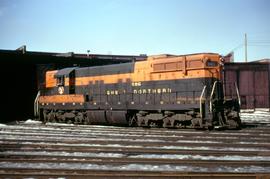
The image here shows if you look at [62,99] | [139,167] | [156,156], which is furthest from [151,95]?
[139,167]

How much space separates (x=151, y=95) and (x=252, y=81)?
20.2m

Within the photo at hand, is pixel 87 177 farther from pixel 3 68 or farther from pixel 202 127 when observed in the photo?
pixel 3 68

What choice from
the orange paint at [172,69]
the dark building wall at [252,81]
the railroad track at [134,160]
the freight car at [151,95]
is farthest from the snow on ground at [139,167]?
the dark building wall at [252,81]

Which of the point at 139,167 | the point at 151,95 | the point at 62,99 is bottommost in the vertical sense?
the point at 139,167

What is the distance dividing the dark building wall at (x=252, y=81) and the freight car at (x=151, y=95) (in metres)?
17.8

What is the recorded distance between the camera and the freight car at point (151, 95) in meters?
13.7

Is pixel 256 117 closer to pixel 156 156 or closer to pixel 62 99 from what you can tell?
pixel 62 99

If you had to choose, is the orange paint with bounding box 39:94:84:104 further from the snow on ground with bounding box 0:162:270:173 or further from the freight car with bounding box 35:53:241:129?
the snow on ground with bounding box 0:162:270:173

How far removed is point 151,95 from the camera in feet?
50.6

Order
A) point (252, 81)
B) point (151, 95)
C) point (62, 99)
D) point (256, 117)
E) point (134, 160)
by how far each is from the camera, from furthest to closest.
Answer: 1. point (252, 81)
2. point (256, 117)
3. point (62, 99)
4. point (151, 95)
5. point (134, 160)

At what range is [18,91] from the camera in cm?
2583

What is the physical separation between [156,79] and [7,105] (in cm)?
1487

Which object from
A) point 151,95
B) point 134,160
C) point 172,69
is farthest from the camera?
point 151,95

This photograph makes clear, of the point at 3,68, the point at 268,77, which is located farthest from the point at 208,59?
the point at 268,77
